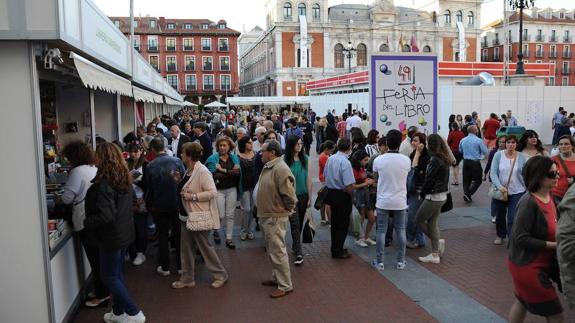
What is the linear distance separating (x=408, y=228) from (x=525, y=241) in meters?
4.00

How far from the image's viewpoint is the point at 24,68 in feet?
14.3

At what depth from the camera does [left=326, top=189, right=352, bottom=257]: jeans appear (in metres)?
6.81

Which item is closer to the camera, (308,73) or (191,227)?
(191,227)

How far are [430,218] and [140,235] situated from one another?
395cm

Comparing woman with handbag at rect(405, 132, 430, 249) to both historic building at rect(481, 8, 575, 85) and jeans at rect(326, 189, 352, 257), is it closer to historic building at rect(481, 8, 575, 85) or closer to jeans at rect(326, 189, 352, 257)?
jeans at rect(326, 189, 352, 257)

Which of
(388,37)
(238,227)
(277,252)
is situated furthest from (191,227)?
(388,37)

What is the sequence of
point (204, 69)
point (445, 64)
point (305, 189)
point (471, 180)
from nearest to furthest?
1. point (305, 189)
2. point (471, 180)
3. point (445, 64)
4. point (204, 69)

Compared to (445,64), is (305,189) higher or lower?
lower

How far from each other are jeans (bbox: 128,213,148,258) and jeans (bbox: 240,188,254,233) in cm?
164

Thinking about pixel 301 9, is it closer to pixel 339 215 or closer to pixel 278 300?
pixel 339 215

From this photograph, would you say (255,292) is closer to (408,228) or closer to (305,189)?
(305,189)

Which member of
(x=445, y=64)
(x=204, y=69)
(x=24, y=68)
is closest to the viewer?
(x=24, y=68)

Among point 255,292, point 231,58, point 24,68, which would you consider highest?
point 231,58

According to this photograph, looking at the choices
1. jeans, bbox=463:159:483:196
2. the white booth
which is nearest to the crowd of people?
the white booth
